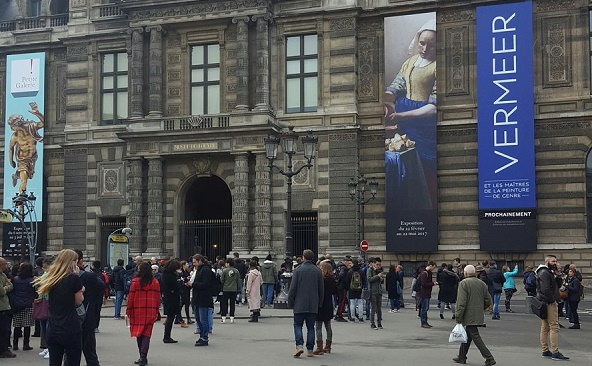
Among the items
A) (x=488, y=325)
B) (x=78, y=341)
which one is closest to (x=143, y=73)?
(x=488, y=325)

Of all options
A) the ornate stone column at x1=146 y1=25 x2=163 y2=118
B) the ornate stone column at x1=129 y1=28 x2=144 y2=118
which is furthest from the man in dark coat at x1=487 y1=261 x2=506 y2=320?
the ornate stone column at x1=129 y1=28 x2=144 y2=118

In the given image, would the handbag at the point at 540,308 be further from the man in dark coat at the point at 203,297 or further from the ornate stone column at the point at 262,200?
the ornate stone column at the point at 262,200

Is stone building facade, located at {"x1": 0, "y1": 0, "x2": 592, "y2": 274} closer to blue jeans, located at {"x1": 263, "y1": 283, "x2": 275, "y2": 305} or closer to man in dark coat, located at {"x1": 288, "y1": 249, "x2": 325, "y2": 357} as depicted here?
blue jeans, located at {"x1": 263, "y1": 283, "x2": 275, "y2": 305}

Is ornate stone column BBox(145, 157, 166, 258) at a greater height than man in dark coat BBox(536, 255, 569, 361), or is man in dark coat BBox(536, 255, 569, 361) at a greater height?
ornate stone column BBox(145, 157, 166, 258)

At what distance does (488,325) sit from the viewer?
23.3 meters

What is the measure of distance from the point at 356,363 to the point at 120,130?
92.4ft

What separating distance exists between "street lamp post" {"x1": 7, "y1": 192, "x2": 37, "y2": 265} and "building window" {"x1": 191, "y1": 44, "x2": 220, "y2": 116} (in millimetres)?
8958

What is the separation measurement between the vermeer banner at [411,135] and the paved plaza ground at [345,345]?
39.4 feet

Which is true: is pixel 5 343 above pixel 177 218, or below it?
below

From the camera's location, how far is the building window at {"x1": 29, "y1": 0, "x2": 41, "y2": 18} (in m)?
45.8

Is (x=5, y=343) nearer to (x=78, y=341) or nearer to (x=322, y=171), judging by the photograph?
(x=78, y=341)

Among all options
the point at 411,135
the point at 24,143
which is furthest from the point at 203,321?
the point at 24,143

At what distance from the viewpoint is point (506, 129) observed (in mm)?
35406

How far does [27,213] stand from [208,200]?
9.14 meters
